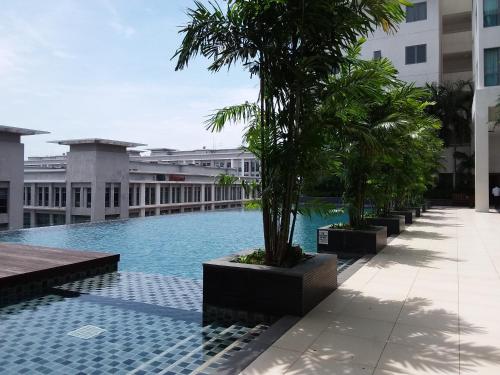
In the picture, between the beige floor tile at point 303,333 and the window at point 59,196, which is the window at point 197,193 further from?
the beige floor tile at point 303,333

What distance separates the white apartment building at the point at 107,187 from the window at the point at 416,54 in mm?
16522

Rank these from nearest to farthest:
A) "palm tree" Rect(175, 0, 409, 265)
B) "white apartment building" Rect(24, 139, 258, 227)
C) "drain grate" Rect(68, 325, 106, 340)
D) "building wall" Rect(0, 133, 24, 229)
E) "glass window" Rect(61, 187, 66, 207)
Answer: "drain grate" Rect(68, 325, 106, 340), "palm tree" Rect(175, 0, 409, 265), "building wall" Rect(0, 133, 24, 229), "white apartment building" Rect(24, 139, 258, 227), "glass window" Rect(61, 187, 66, 207)

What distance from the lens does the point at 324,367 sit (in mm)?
3309

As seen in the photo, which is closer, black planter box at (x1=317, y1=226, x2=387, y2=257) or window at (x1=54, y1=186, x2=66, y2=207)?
black planter box at (x1=317, y1=226, x2=387, y2=257)

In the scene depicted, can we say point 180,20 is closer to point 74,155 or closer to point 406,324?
point 406,324

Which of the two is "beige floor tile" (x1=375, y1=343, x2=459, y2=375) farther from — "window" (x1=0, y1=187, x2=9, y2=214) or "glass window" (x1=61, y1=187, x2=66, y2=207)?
"glass window" (x1=61, y1=187, x2=66, y2=207)

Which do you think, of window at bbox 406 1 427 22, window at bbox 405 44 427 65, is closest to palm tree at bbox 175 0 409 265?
window at bbox 405 44 427 65

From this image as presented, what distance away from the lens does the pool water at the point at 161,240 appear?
870cm

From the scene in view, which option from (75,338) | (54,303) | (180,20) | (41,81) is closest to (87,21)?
(41,81)

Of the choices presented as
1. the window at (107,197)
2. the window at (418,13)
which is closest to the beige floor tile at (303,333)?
the window at (418,13)

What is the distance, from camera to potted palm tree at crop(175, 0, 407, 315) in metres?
4.74

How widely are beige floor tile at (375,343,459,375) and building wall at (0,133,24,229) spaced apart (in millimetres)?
36205

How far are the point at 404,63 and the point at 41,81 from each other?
1114 inches

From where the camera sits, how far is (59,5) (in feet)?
26.1
